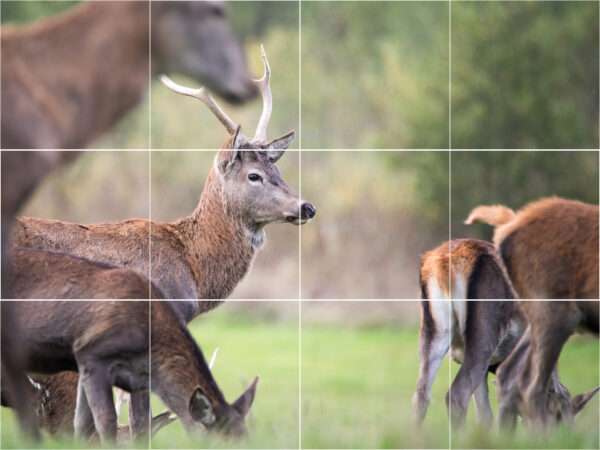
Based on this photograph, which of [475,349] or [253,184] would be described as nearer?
[475,349]

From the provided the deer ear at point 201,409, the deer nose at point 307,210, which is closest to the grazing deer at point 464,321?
the deer nose at point 307,210

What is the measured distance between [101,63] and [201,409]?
158cm

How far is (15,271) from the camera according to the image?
16.7 feet

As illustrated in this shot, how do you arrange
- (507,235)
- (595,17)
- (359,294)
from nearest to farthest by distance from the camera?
(507,235) → (595,17) → (359,294)

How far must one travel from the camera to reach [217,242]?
6.48 m

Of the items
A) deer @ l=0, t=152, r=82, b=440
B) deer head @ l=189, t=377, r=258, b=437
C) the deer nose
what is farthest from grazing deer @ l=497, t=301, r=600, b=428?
deer @ l=0, t=152, r=82, b=440

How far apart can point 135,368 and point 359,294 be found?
9.16 metres

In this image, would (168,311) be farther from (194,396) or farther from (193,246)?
(193,246)

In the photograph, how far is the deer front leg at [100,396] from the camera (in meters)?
4.78

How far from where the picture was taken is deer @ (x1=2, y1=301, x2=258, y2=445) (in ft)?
15.7

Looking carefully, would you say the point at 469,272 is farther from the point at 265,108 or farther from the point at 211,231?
the point at 265,108

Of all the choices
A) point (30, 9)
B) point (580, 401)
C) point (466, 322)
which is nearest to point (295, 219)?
point (466, 322)

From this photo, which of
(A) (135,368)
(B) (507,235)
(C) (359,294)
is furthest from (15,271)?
(C) (359,294)

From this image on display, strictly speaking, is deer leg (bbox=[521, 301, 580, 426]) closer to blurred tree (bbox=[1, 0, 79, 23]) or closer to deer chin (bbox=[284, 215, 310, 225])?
deer chin (bbox=[284, 215, 310, 225])
